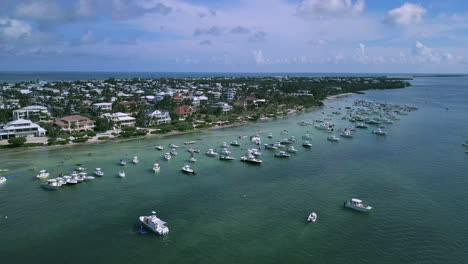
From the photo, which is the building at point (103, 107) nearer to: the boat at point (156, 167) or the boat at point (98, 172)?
the boat at point (98, 172)

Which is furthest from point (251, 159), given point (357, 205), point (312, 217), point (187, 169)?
point (312, 217)

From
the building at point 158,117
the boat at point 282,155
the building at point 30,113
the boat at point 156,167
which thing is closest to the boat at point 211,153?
the boat at point 156,167

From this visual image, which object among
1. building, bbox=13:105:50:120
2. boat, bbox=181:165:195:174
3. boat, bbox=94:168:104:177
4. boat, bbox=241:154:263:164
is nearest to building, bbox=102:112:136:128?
building, bbox=13:105:50:120

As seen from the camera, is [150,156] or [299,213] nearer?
[299,213]

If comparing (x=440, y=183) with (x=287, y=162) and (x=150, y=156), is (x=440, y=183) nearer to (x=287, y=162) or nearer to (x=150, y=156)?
(x=287, y=162)

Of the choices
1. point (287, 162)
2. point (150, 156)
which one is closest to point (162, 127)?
point (150, 156)

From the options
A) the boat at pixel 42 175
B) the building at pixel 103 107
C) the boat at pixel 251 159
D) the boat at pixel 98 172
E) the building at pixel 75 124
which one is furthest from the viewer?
the building at pixel 103 107
